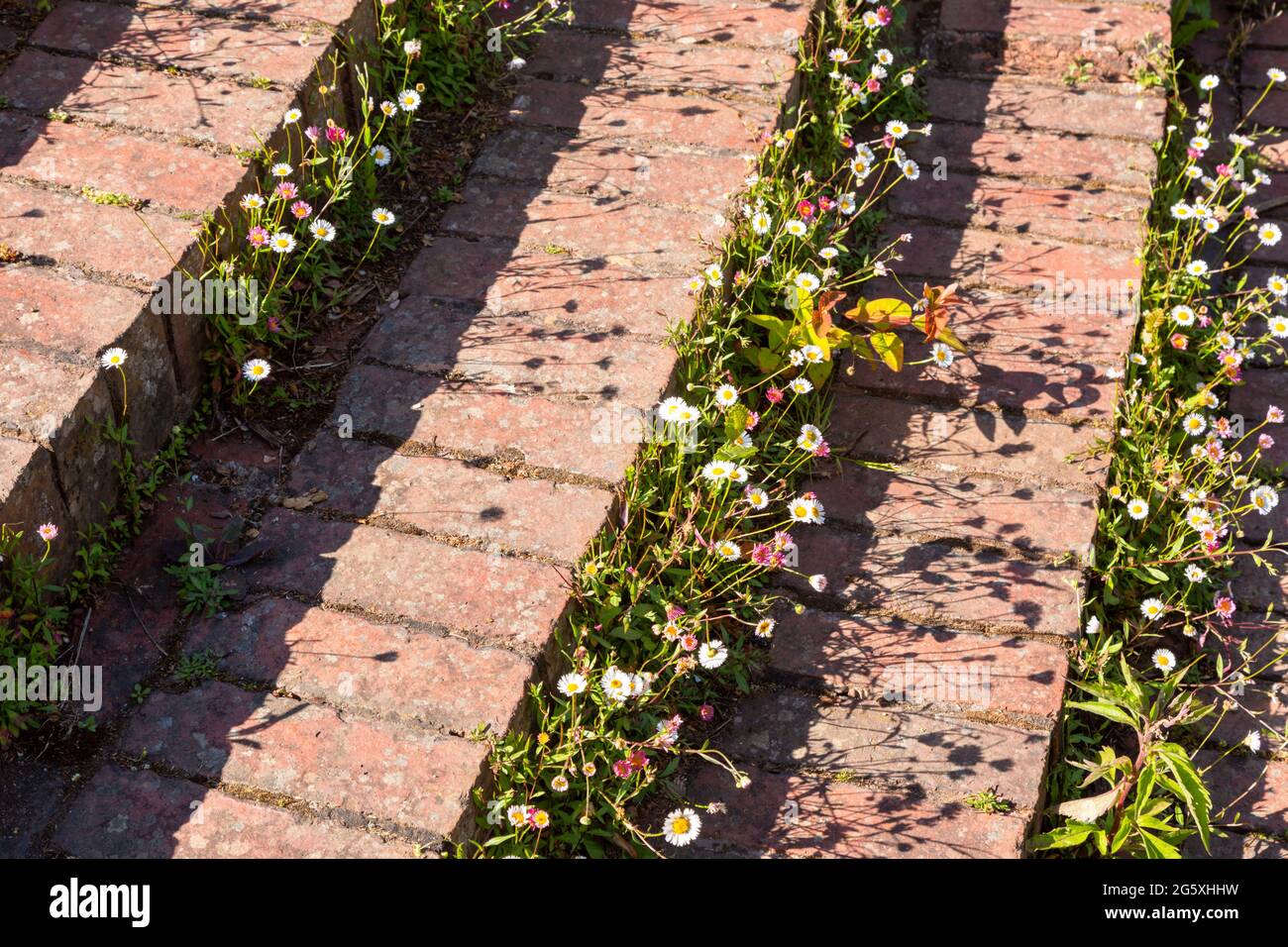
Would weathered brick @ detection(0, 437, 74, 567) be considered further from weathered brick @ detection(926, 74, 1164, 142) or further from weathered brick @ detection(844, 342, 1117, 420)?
weathered brick @ detection(926, 74, 1164, 142)

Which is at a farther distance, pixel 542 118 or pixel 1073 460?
pixel 542 118

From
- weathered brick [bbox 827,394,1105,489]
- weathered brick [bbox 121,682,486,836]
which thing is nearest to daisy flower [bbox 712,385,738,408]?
weathered brick [bbox 827,394,1105,489]

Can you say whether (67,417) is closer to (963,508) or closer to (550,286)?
(550,286)

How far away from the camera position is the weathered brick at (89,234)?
306 cm

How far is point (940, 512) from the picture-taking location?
3.27 m

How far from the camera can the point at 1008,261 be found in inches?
151

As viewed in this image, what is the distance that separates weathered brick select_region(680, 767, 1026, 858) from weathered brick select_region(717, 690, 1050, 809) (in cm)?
4

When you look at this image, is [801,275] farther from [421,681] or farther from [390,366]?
[421,681]

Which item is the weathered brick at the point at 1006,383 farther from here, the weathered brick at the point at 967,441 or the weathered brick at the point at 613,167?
the weathered brick at the point at 613,167

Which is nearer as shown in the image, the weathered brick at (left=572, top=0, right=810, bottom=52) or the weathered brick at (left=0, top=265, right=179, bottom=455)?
the weathered brick at (left=0, top=265, right=179, bottom=455)

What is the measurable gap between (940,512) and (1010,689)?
50cm

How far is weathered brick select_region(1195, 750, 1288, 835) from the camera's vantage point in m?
2.92
